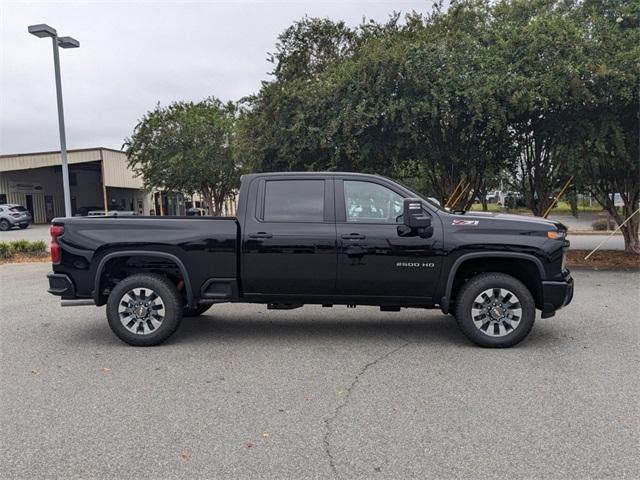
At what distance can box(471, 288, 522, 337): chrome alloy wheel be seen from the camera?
5.53 m

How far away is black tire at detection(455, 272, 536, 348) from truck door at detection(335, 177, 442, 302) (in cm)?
40

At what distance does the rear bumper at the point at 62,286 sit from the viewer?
5.77 metres

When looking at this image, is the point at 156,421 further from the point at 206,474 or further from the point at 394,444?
the point at 394,444

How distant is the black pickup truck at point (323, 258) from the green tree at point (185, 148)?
2137cm

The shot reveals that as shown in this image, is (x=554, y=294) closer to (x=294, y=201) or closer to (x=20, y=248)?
(x=294, y=201)

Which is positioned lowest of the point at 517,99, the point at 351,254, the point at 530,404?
the point at 530,404

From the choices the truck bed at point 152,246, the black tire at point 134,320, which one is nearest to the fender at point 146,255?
the truck bed at point 152,246

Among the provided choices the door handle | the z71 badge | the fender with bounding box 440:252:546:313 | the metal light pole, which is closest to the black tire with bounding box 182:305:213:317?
the door handle

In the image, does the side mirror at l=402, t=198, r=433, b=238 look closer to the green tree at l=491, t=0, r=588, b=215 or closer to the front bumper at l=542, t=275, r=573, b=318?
the front bumper at l=542, t=275, r=573, b=318

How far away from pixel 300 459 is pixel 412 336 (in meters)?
3.12

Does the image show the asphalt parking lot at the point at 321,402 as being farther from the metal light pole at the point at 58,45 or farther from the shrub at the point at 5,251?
the shrub at the point at 5,251

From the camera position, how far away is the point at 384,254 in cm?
558

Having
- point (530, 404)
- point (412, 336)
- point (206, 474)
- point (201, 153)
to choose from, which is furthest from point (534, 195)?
point (201, 153)

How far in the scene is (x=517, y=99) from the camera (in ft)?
34.3
